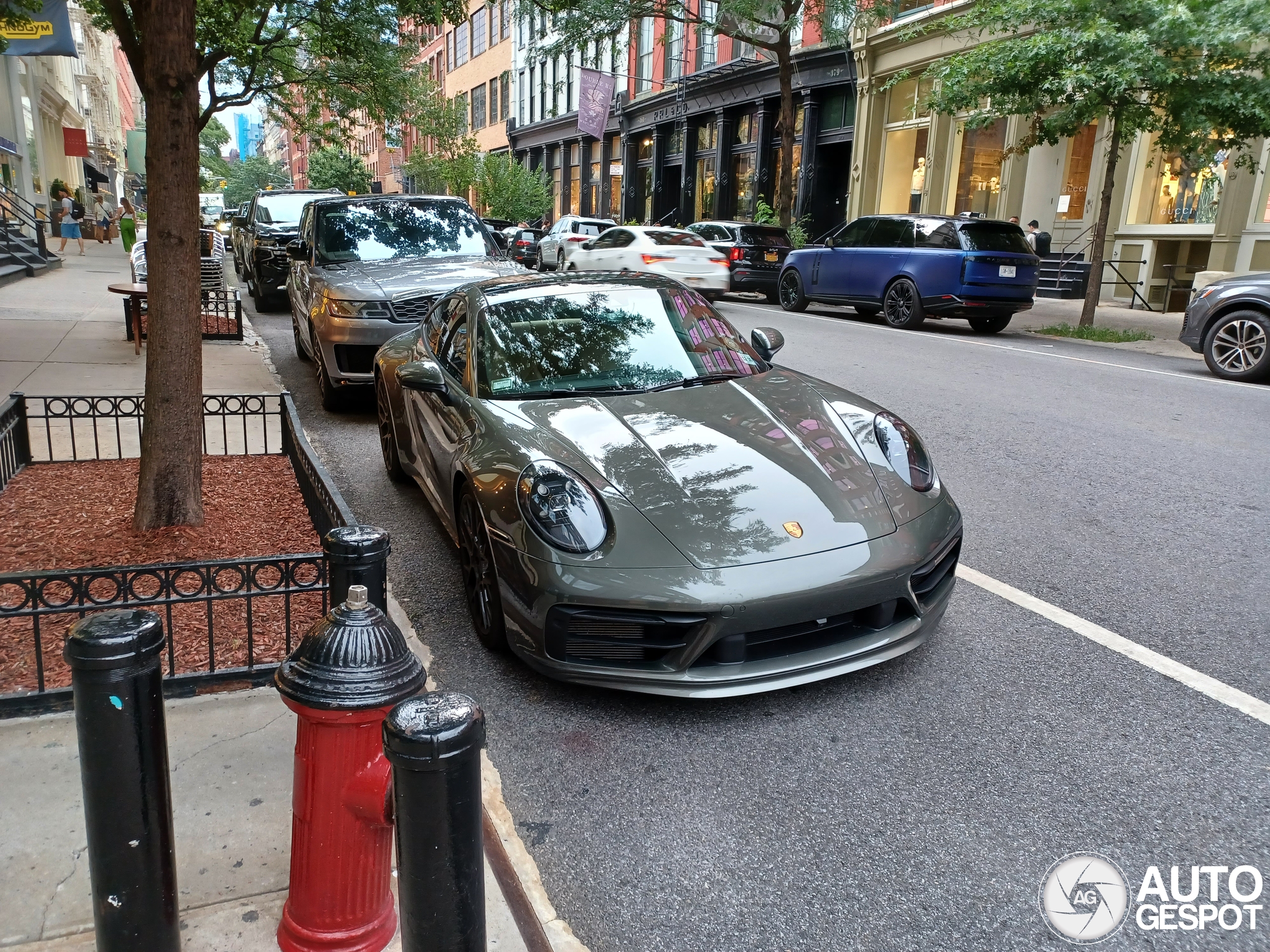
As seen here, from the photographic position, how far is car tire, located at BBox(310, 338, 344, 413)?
8258mm

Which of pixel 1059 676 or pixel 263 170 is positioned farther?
pixel 263 170

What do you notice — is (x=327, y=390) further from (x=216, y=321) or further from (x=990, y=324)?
(x=990, y=324)

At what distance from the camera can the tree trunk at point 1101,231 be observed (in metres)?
14.5

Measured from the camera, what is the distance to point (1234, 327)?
10.7 meters

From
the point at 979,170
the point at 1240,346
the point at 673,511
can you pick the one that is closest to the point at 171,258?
the point at 673,511

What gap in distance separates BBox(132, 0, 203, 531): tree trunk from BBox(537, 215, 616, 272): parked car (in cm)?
1877

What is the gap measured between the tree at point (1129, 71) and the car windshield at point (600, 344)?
1068cm

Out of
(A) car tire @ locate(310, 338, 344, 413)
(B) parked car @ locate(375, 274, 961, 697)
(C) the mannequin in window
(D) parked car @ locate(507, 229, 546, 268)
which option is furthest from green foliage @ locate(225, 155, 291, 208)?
(B) parked car @ locate(375, 274, 961, 697)

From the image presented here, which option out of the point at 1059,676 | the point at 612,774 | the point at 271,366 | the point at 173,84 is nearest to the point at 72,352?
the point at 271,366

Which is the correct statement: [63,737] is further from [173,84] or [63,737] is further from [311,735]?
[173,84]

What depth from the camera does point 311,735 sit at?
1977mm

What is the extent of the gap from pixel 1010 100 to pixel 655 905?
15.1 meters

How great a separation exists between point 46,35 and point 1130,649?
2165cm

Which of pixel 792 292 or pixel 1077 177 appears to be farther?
pixel 1077 177
